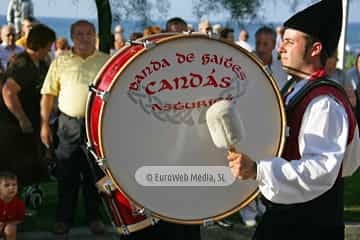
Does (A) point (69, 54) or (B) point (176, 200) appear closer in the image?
(B) point (176, 200)

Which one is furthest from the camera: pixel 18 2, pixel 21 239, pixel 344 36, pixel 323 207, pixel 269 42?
pixel 344 36

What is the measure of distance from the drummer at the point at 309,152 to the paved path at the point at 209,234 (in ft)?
7.67

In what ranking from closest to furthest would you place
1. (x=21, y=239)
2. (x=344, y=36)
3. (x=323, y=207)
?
(x=323, y=207), (x=21, y=239), (x=344, y=36)

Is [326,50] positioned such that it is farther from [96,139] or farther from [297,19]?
[96,139]

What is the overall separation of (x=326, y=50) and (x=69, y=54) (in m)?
2.71

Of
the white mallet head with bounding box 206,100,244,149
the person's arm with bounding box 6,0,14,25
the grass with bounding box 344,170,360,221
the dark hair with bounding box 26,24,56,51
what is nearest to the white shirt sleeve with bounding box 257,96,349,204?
the white mallet head with bounding box 206,100,244,149

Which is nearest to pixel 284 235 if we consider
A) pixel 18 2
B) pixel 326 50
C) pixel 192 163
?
pixel 192 163

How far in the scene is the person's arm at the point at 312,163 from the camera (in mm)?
2777

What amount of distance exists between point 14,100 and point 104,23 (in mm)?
985

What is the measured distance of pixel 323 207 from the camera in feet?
9.75

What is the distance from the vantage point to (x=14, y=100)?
568 cm

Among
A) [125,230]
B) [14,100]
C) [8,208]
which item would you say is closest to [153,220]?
[125,230]

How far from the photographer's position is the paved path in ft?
17.5

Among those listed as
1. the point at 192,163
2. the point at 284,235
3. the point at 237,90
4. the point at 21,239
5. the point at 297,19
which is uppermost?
the point at 297,19
